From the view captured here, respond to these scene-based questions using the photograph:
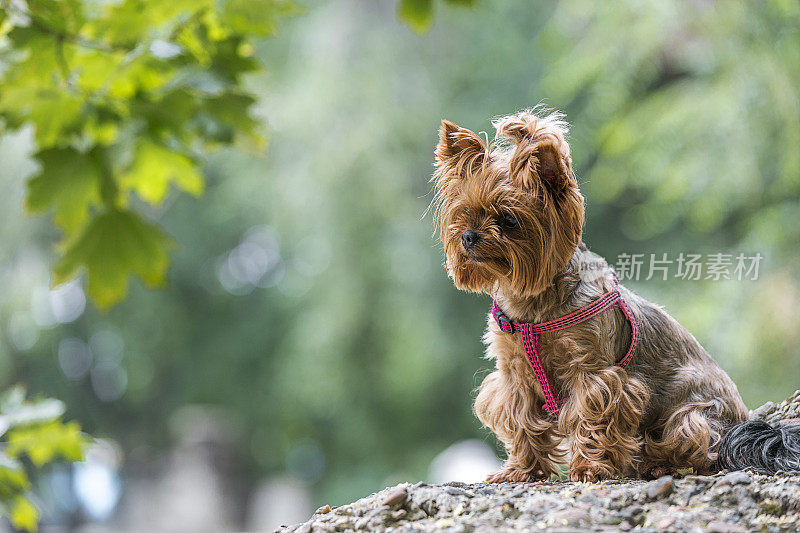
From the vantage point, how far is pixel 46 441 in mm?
3217

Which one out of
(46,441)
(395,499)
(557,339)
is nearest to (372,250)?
A: (46,441)

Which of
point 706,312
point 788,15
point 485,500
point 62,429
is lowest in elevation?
point 485,500

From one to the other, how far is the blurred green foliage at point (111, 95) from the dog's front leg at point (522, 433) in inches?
46.1

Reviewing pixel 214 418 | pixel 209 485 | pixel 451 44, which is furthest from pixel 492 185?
pixel 214 418

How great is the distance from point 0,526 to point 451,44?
1078 centimetres

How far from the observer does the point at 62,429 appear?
3264 mm

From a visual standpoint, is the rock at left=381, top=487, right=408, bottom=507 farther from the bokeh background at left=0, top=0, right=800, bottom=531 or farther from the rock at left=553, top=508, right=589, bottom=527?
the bokeh background at left=0, top=0, right=800, bottom=531

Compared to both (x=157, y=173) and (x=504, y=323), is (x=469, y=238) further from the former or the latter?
(x=157, y=173)

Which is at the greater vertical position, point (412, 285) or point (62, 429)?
point (412, 285)

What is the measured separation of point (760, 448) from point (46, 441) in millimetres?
2566

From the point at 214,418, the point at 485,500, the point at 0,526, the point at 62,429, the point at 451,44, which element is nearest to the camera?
the point at 485,500

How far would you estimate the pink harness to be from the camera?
2.55m

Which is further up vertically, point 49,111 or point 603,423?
point 49,111

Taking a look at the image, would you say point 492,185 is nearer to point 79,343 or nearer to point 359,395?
point 359,395
